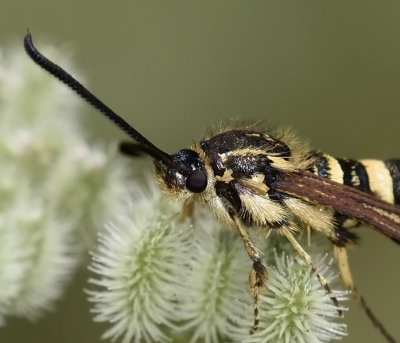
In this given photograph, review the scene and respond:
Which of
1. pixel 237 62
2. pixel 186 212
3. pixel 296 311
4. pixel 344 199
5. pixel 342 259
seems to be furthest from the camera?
pixel 237 62

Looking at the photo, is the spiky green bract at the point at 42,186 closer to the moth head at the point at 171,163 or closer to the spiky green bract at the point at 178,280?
the spiky green bract at the point at 178,280

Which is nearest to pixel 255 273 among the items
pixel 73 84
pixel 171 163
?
pixel 171 163

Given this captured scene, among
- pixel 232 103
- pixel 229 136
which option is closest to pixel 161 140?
pixel 232 103

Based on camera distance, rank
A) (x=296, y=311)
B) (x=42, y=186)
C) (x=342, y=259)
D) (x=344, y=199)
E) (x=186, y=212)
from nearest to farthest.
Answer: (x=296, y=311) < (x=344, y=199) < (x=342, y=259) < (x=186, y=212) < (x=42, y=186)

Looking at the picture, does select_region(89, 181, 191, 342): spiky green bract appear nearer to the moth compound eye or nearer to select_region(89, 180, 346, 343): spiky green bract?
select_region(89, 180, 346, 343): spiky green bract

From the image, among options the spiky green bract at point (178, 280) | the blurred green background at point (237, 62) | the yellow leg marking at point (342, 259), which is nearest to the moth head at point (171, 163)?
the spiky green bract at point (178, 280)

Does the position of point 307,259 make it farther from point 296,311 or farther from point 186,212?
point 186,212
